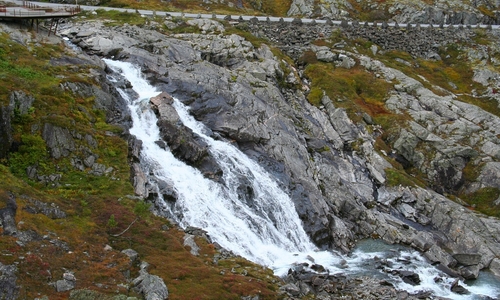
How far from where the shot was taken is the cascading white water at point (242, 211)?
35844mm

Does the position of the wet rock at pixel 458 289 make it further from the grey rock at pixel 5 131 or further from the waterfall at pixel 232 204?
the grey rock at pixel 5 131

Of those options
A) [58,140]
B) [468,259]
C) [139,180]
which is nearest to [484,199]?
[468,259]

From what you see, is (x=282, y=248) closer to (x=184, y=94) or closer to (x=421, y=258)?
(x=421, y=258)

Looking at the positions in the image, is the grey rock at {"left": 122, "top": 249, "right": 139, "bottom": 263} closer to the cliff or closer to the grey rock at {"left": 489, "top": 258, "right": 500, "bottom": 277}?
the cliff

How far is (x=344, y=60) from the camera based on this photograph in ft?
245

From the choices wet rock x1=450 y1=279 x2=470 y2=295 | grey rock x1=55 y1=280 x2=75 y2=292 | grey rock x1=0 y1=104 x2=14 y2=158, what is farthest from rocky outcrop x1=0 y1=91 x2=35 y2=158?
wet rock x1=450 y1=279 x2=470 y2=295

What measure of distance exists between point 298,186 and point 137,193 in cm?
1973

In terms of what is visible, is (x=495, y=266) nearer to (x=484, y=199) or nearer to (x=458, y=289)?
(x=458, y=289)

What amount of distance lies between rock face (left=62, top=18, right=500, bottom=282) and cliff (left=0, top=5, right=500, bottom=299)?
0.20m

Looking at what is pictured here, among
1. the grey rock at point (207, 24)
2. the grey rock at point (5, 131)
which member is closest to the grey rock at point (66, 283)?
the grey rock at point (5, 131)

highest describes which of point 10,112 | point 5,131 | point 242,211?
point 10,112

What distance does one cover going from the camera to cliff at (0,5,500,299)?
1076 inches

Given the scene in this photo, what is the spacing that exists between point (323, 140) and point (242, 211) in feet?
69.0

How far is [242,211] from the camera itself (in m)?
39.4
